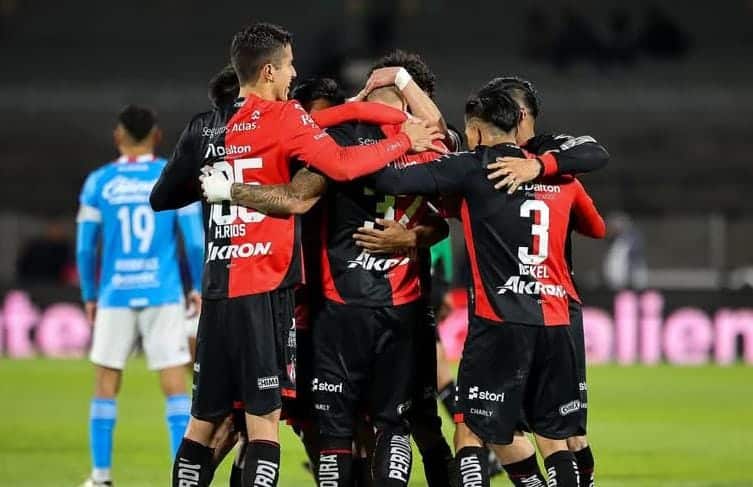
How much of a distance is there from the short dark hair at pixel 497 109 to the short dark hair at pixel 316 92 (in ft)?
2.85

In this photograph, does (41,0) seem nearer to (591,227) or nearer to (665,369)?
(665,369)

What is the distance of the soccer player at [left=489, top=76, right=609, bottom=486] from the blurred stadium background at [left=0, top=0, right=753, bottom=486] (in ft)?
8.08

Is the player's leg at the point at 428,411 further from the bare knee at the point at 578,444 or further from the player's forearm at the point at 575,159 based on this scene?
the player's forearm at the point at 575,159

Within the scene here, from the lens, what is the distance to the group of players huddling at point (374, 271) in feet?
19.4

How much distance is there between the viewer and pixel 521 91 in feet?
20.9

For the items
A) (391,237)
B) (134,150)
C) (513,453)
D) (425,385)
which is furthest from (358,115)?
(134,150)

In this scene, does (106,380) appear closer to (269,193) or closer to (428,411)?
(428,411)

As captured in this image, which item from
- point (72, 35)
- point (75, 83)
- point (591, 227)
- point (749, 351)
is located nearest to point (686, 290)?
point (749, 351)

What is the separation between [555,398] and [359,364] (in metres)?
0.87

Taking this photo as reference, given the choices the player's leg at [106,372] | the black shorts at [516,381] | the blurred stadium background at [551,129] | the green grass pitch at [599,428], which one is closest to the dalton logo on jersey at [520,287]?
the black shorts at [516,381]

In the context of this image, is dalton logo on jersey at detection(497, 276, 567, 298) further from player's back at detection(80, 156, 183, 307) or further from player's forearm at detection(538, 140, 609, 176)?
player's back at detection(80, 156, 183, 307)

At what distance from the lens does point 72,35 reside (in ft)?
97.1

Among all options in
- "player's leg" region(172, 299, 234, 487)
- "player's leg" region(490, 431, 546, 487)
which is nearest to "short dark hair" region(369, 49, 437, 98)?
"player's leg" region(172, 299, 234, 487)

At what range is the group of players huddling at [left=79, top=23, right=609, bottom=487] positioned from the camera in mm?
5922
